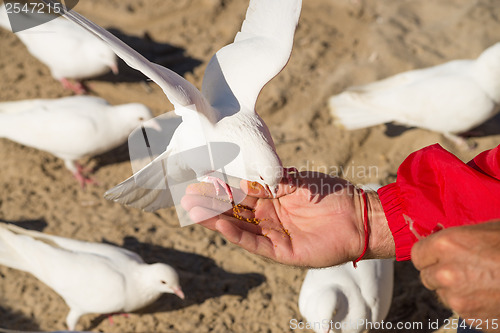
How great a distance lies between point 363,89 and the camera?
404cm

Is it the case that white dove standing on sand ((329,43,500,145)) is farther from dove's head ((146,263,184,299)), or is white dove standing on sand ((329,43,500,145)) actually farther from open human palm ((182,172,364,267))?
dove's head ((146,263,184,299))

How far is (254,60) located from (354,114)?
6.18 feet

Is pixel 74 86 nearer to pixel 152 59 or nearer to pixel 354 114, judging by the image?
pixel 152 59

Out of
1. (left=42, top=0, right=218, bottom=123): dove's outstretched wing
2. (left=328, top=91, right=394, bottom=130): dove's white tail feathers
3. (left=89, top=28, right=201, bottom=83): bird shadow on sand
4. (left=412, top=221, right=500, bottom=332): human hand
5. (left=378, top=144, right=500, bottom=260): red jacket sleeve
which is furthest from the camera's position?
(left=89, top=28, right=201, bottom=83): bird shadow on sand

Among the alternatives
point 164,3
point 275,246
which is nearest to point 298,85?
point 164,3

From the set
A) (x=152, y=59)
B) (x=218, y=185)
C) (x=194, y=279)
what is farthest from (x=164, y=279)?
(x=152, y=59)

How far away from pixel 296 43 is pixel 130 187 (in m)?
3.01

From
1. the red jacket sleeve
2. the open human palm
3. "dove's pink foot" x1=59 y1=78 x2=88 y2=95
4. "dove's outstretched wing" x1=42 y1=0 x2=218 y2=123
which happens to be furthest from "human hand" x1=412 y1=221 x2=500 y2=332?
"dove's pink foot" x1=59 y1=78 x2=88 y2=95

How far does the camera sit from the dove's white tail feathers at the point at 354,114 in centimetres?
396

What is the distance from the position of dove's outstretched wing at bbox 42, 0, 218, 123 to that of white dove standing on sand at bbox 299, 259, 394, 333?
1243 mm

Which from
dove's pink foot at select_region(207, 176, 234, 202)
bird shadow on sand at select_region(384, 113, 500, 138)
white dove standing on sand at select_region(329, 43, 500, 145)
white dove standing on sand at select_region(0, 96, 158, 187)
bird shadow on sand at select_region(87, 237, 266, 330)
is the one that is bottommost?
bird shadow on sand at select_region(87, 237, 266, 330)

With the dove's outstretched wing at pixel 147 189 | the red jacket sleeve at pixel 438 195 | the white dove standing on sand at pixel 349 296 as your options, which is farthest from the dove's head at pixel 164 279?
the red jacket sleeve at pixel 438 195

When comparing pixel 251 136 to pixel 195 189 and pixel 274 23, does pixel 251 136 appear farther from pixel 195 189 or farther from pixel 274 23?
pixel 274 23

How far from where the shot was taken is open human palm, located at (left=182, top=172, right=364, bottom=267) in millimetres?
2129
